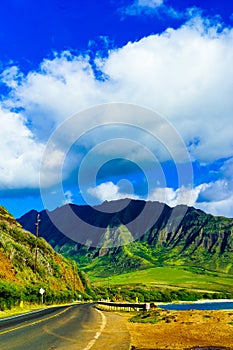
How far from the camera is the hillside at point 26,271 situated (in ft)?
175

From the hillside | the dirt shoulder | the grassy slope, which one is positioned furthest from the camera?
the grassy slope

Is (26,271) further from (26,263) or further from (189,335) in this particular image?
(189,335)

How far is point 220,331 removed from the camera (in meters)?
21.8

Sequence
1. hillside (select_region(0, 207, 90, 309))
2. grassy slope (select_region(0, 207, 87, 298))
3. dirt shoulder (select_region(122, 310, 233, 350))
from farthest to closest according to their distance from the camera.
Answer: grassy slope (select_region(0, 207, 87, 298)) → hillside (select_region(0, 207, 90, 309)) → dirt shoulder (select_region(122, 310, 233, 350))

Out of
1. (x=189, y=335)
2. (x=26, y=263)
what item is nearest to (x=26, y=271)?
(x=26, y=263)

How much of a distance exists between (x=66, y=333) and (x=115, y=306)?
42858mm

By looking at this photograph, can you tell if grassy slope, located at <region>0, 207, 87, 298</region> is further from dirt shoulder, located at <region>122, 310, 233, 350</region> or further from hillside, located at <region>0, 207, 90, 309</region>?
dirt shoulder, located at <region>122, 310, 233, 350</region>

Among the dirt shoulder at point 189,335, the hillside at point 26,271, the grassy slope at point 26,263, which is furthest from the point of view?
the grassy slope at point 26,263

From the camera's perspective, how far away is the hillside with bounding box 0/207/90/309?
53.3 meters

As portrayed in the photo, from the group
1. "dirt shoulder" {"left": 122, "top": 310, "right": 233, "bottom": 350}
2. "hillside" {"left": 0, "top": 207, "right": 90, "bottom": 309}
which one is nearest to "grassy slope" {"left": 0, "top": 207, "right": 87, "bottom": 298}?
"hillside" {"left": 0, "top": 207, "right": 90, "bottom": 309}

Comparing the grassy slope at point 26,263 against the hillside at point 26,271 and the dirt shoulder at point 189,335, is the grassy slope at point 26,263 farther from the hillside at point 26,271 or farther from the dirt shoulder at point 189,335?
the dirt shoulder at point 189,335

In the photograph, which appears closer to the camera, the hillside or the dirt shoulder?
the dirt shoulder

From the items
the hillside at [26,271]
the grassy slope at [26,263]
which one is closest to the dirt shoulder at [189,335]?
the hillside at [26,271]

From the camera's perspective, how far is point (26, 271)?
7831 centimetres
